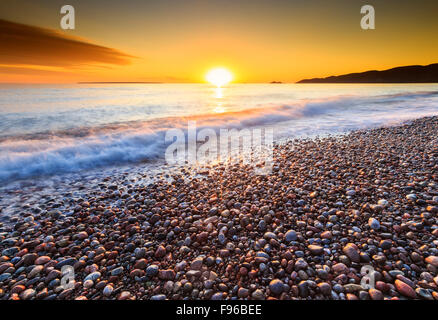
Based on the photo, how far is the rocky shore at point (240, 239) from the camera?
7.70 ft

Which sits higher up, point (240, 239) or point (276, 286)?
point (240, 239)

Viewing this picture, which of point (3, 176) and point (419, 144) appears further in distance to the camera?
point (419, 144)

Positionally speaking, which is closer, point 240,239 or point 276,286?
point 276,286

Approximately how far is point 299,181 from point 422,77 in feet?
616

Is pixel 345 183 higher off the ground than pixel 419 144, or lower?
lower

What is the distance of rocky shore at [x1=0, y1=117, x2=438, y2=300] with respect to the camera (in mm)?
2347

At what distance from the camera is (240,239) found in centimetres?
309

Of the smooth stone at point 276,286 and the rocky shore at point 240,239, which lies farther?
the rocky shore at point 240,239
